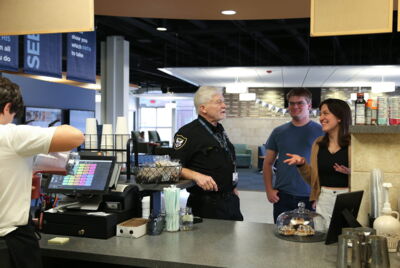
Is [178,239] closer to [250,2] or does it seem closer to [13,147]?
[13,147]

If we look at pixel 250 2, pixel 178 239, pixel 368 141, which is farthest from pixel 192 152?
pixel 250 2

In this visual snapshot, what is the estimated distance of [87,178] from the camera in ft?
8.09

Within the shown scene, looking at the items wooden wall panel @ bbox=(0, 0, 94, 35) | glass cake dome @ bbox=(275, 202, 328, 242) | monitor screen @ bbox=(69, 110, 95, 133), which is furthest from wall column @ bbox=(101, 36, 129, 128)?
glass cake dome @ bbox=(275, 202, 328, 242)

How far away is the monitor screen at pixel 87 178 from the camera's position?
95.2 inches

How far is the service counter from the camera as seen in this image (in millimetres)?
1969

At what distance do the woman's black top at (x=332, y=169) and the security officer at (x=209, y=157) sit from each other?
2.01ft

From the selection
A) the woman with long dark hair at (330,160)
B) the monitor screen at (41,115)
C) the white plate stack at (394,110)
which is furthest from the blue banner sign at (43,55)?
the white plate stack at (394,110)

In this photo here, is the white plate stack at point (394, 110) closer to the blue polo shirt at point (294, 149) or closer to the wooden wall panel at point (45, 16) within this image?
the blue polo shirt at point (294, 149)

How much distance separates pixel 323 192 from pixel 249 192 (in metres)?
7.16

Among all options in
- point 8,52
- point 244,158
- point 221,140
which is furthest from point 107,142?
point 244,158

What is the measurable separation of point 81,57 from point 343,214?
608cm

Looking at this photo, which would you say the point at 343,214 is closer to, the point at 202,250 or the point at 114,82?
the point at 202,250

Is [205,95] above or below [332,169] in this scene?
above

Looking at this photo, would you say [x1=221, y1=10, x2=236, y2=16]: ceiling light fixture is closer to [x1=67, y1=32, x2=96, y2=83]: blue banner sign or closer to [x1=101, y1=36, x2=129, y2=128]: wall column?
[x1=67, y1=32, x2=96, y2=83]: blue banner sign
